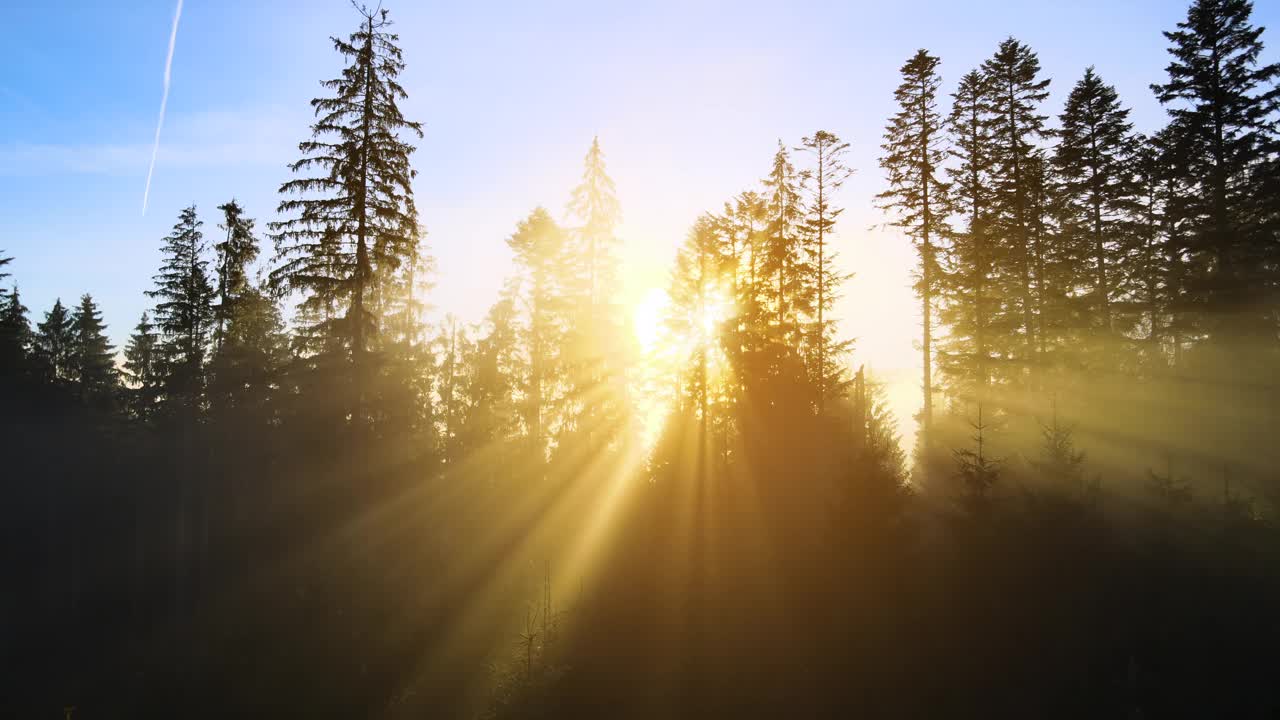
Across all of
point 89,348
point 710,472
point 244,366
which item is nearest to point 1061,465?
point 710,472

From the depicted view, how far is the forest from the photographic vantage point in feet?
50.5

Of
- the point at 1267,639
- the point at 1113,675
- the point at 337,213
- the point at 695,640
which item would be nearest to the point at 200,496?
the point at 337,213

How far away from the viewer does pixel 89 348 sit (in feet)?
158

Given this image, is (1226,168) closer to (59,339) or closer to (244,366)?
(244,366)

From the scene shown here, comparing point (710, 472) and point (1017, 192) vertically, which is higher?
point (1017, 192)

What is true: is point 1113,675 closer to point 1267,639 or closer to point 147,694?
point 1267,639

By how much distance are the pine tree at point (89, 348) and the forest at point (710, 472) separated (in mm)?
18825

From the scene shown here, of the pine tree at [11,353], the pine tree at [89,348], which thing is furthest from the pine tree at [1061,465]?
the pine tree at [89,348]

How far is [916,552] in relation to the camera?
1661 cm

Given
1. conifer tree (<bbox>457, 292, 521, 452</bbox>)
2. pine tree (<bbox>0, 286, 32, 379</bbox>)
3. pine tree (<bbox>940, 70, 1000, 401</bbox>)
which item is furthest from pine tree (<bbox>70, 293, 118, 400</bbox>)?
pine tree (<bbox>940, 70, 1000, 401</bbox>)

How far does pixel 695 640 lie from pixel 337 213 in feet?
63.8

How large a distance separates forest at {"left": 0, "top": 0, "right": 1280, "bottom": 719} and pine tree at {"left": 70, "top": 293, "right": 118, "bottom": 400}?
61.8 feet

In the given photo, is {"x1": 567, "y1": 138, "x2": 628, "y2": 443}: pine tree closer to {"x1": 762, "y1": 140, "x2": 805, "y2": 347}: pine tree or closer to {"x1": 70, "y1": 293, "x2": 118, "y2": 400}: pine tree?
{"x1": 762, "y1": 140, "x2": 805, "y2": 347}: pine tree

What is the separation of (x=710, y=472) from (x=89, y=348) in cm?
5638
